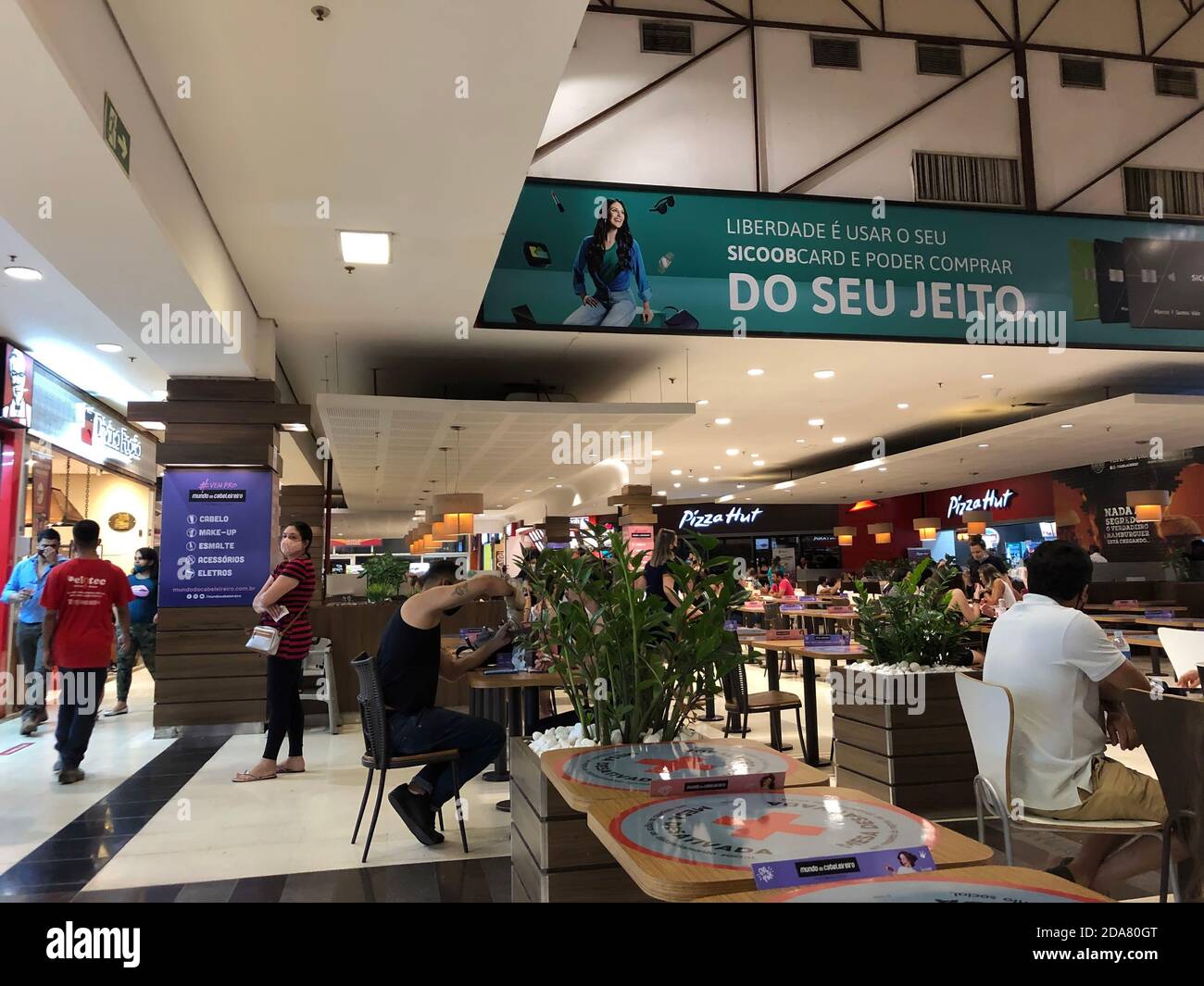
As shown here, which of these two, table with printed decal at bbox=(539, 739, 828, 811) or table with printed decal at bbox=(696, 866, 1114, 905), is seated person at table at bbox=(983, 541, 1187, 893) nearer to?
table with printed decal at bbox=(539, 739, 828, 811)

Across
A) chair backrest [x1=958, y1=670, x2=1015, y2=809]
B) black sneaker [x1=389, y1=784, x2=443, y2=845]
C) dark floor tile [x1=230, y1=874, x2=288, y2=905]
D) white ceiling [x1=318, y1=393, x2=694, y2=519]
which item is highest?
white ceiling [x1=318, y1=393, x2=694, y2=519]

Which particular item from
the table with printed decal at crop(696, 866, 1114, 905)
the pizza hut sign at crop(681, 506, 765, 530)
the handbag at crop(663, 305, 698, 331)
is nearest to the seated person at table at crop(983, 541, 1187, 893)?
the table with printed decal at crop(696, 866, 1114, 905)

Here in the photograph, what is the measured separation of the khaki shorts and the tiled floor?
775 mm

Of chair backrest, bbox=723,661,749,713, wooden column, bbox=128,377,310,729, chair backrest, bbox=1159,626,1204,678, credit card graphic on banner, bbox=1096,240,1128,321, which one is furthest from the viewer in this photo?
credit card graphic on banner, bbox=1096,240,1128,321

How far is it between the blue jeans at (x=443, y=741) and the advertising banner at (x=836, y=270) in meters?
4.28

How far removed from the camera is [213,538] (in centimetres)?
698

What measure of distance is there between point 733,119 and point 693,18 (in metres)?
1.20

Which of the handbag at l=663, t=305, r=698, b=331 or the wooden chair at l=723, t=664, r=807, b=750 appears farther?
the handbag at l=663, t=305, r=698, b=331

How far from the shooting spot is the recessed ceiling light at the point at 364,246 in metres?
5.17

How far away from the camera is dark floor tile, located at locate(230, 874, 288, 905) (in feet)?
10.8

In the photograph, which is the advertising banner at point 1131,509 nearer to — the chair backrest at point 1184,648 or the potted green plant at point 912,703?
the chair backrest at point 1184,648

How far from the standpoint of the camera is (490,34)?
3.39m

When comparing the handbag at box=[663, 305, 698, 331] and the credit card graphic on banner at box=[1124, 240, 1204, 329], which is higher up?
the credit card graphic on banner at box=[1124, 240, 1204, 329]
